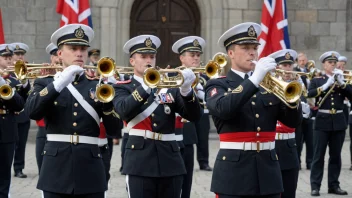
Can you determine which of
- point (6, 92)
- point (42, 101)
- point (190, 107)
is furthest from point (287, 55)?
point (42, 101)

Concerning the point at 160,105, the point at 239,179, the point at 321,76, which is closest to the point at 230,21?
the point at 321,76

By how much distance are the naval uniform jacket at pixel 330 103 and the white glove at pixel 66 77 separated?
21.2ft

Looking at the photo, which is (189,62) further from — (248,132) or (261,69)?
(261,69)

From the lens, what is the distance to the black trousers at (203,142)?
47.6ft

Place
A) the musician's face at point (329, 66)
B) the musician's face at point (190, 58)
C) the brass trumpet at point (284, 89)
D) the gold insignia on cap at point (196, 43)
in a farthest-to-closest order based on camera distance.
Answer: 1. the musician's face at point (329, 66)
2. the gold insignia on cap at point (196, 43)
3. the musician's face at point (190, 58)
4. the brass trumpet at point (284, 89)

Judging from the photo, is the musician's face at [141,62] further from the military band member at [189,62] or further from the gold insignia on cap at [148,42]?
the military band member at [189,62]

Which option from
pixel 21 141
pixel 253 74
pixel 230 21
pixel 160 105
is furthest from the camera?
pixel 230 21

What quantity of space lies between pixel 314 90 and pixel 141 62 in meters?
5.20

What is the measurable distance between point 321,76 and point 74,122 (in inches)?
258

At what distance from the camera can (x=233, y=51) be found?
6.59 meters

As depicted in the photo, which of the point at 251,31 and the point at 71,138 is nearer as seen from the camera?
the point at 251,31

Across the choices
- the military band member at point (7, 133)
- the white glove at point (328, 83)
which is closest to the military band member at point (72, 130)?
the military band member at point (7, 133)

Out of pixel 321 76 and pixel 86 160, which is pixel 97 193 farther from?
pixel 321 76

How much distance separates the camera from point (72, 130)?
22.1 ft
